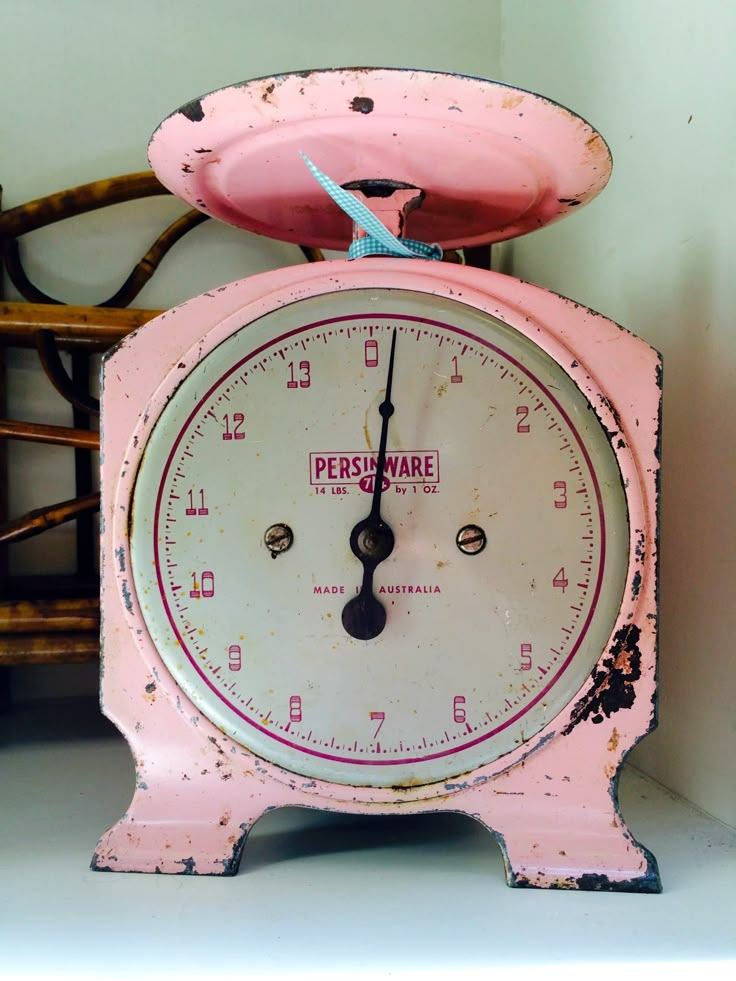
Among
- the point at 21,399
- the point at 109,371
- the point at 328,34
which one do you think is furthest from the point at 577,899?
the point at 328,34

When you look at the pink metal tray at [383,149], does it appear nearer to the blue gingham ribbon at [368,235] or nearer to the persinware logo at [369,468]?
the blue gingham ribbon at [368,235]

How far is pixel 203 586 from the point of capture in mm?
755

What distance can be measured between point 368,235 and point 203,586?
0.37 metres

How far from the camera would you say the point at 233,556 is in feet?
2.48

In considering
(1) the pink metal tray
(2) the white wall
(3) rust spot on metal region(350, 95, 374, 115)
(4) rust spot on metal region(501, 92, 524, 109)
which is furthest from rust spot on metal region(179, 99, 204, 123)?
→ (2) the white wall

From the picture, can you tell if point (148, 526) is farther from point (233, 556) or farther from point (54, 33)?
point (54, 33)

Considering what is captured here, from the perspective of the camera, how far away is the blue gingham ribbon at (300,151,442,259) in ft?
2.43

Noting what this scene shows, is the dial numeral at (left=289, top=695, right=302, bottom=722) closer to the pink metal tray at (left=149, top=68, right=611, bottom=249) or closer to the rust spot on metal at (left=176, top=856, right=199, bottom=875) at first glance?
the rust spot on metal at (left=176, top=856, right=199, bottom=875)

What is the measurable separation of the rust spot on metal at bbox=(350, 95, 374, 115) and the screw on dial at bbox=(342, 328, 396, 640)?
203 mm

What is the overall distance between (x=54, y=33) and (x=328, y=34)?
0.42 metres

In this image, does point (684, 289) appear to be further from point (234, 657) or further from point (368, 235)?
Answer: point (234, 657)

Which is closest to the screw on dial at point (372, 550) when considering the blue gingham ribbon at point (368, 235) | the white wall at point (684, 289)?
the blue gingham ribbon at point (368, 235)

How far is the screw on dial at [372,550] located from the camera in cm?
74

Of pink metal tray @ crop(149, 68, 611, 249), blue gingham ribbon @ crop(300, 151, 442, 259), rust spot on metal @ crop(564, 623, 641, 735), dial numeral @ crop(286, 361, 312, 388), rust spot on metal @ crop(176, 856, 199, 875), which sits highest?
pink metal tray @ crop(149, 68, 611, 249)
